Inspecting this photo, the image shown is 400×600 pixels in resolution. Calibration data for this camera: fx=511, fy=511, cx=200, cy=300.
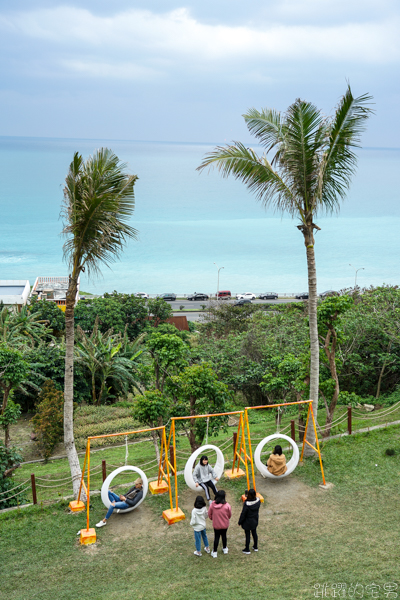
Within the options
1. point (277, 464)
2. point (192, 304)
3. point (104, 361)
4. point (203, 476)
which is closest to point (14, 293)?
point (104, 361)

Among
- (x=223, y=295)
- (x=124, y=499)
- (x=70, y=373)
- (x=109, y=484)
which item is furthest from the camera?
(x=223, y=295)

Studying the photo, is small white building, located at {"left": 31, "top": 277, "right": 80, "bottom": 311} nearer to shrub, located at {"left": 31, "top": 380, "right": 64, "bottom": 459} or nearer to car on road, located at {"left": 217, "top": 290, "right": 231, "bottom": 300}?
car on road, located at {"left": 217, "top": 290, "right": 231, "bottom": 300}

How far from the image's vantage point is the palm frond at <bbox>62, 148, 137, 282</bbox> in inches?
437

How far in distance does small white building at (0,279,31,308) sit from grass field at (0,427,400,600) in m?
29.5

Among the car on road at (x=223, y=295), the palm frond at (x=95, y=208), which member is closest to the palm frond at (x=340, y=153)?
the palm frond at (x=95, y=208)

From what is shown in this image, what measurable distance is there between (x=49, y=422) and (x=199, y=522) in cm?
1123

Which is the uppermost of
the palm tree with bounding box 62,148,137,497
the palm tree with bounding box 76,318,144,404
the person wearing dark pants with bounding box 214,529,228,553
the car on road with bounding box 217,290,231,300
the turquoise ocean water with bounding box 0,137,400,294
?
the turquoise ocean water with bounding box 0,137,400,294

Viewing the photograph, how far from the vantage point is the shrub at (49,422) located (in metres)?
18.6

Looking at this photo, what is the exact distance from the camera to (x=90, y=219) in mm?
11164

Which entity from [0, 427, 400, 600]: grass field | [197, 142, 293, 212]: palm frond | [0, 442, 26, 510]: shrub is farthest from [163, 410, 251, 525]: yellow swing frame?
[197, 142, 293, 212]: palm frond

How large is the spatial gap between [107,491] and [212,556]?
8.37 ft

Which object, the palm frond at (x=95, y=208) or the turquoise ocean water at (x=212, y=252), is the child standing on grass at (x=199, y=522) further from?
the turquoise ocean water at (x=212, y=252)

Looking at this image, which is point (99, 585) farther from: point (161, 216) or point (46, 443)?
point (161, 216)

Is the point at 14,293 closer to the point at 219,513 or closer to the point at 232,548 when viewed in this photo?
the point at 232,548
